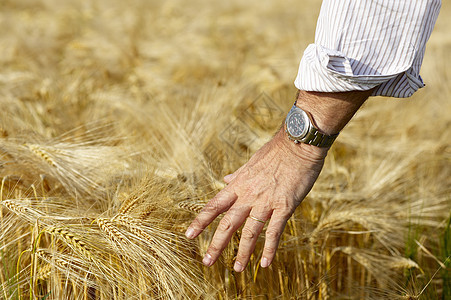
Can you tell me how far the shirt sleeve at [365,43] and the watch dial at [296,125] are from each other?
73 mm

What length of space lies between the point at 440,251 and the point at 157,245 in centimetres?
107

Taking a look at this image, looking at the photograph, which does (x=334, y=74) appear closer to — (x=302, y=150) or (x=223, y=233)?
(x=302, y=150)

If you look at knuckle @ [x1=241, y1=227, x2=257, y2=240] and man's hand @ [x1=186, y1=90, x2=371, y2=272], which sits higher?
man's hand @ [x1=186, y1=90, x2=371, y2=272]

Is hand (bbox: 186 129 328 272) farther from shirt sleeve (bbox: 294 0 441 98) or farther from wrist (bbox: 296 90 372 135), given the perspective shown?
shirt sleeve (bbox: 294 0 441 98)

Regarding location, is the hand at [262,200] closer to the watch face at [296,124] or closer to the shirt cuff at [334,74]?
the watch face at [296,124]

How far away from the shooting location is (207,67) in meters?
3.49

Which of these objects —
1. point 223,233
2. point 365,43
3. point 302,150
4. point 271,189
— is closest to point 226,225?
point 223,233

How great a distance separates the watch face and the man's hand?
0.10ft

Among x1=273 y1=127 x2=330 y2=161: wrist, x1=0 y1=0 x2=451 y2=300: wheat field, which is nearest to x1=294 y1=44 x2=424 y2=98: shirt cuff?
x1=273 y1=127 x2=330 y2=161: wrist

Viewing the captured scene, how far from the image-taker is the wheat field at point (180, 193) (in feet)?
3.47

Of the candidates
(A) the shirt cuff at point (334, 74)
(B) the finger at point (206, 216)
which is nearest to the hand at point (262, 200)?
(B) the finger at point (206, 216)

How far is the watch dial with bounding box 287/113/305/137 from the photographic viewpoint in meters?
1.07

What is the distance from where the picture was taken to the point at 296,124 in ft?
3.54

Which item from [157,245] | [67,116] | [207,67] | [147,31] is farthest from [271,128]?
[147,31]
